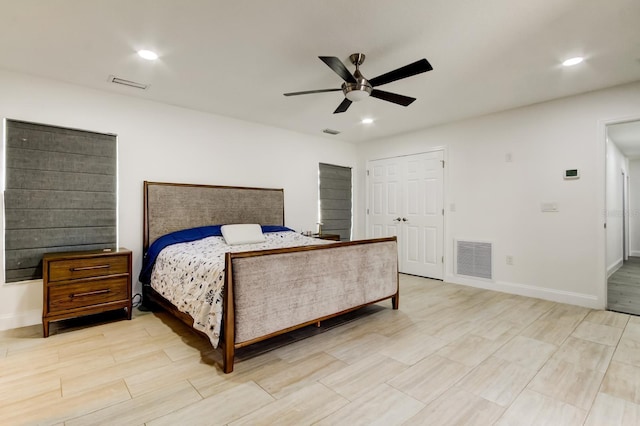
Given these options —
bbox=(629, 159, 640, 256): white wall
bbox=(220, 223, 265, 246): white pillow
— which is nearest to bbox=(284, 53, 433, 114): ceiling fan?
bbox=(220, 223, 265, 246): white pillow

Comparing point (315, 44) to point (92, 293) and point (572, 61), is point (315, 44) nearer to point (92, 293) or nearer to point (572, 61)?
point (572, 61)

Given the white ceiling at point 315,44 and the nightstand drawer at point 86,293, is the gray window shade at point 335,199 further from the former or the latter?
the nightstand drawer at point 86,293

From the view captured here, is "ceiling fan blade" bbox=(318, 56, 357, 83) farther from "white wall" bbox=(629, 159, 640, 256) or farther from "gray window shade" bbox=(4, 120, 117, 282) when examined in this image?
"white wall" bbox=(629, 159, 640, 256)

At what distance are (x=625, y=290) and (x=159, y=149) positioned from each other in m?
6.46

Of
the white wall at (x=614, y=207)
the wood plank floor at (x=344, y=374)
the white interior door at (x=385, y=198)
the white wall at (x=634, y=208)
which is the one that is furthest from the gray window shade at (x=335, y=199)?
the white wall at (x=634, y=208)

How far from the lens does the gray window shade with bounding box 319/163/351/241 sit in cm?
560

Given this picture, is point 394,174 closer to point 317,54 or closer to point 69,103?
point 317,54

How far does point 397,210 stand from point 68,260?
4599 mm

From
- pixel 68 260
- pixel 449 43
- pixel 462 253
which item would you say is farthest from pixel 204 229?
pixel 462 253

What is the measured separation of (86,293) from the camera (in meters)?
2.90

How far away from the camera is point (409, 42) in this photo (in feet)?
8.04

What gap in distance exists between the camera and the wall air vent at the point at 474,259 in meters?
4.37

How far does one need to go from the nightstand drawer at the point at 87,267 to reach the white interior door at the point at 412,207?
163 inches

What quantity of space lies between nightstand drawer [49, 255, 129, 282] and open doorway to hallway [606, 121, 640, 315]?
530cm
